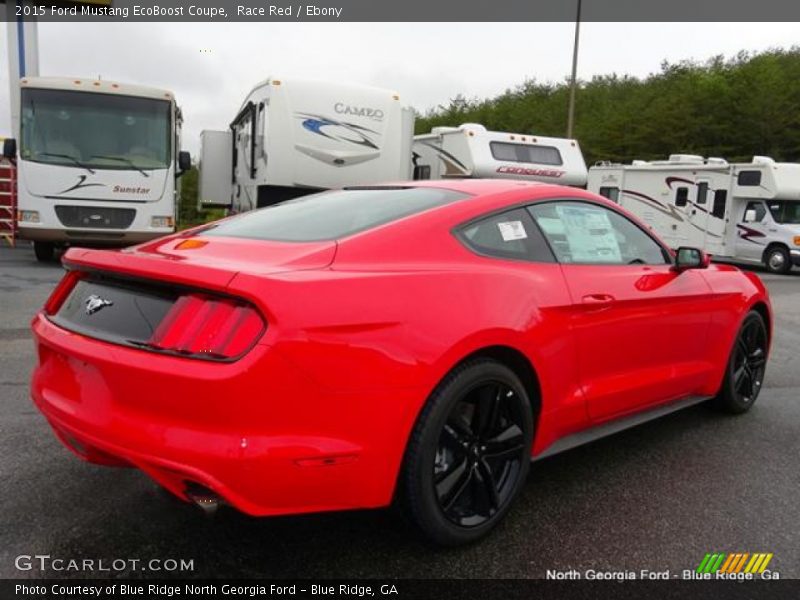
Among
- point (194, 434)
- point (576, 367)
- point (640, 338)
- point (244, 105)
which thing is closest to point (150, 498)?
point (194, 434)

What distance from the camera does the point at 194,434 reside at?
213 cm

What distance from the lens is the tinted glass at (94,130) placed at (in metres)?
10.4

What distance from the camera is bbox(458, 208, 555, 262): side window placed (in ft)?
9.46

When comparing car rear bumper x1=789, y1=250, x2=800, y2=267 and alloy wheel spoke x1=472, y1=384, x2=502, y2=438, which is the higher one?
alloy wheel spoke x1=472, y1=384, x2=502, y2=438

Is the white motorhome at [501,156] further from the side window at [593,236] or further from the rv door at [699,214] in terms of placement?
the side window at [593,236]

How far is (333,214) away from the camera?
3.09 m

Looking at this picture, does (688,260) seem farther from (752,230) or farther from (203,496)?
(752,230)

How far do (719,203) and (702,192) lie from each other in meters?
0.59

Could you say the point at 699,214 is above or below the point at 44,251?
above

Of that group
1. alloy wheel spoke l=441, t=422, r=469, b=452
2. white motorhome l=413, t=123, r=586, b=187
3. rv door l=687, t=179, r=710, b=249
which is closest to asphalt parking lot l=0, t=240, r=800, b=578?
alloy wheel spoke l=441, t=422, r=469, b=452

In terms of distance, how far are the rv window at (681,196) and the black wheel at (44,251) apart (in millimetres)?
15689

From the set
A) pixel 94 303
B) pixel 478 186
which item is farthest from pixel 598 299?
pixel 94 303

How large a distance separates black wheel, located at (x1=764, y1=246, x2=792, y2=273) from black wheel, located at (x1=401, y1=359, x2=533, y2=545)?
16.8 metres

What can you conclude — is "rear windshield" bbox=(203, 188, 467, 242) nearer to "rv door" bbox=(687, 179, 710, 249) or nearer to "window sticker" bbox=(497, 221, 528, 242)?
"window sticker" bbox=(497, 221, 528, 242)
